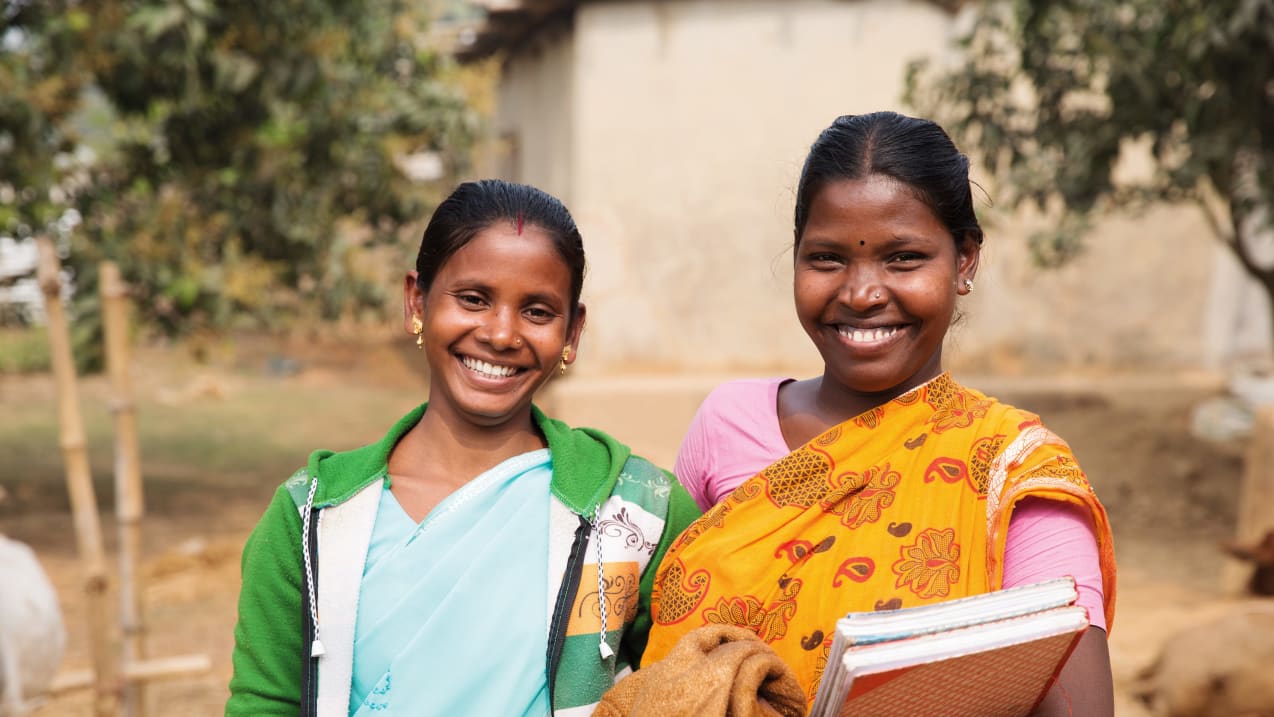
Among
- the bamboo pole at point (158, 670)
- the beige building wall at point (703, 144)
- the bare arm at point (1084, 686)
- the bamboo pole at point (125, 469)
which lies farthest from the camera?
the beige building wall at point (703, 144)

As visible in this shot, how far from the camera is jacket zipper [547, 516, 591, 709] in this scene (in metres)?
1.71

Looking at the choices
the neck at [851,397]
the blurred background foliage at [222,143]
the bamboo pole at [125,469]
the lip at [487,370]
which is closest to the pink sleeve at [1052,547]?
the neck at [851,397]

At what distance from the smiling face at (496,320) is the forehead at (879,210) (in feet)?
1.43

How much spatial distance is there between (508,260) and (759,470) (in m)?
0.51

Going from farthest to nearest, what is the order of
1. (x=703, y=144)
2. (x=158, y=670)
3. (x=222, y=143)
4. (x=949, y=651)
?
1. (x=703, y=144)
2. (x=222, y=143)
3. (x=158, y=670)
4. (x=949, y=651)

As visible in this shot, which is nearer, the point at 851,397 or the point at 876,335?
the point at 876,335

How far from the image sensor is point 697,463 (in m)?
2.00

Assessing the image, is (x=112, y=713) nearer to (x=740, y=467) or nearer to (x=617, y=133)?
(x=740, y=467)

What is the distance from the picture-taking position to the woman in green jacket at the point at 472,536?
1.70m

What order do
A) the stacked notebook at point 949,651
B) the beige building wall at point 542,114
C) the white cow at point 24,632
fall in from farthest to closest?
the beige building wall at point 542,114 → the white cow at point 24,632 → the stacked notebook at point 949,651

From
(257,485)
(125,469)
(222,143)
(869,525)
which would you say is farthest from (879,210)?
(257,485)

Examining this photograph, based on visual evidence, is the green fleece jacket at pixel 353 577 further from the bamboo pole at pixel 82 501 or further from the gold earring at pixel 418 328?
the bamboo pole at pixel 82 501

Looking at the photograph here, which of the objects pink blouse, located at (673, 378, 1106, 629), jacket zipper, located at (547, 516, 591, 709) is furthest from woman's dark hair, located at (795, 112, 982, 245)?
jacket zipper, located at (547, 516, 591, 709)

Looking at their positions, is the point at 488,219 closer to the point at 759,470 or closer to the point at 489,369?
the point at 489,369
